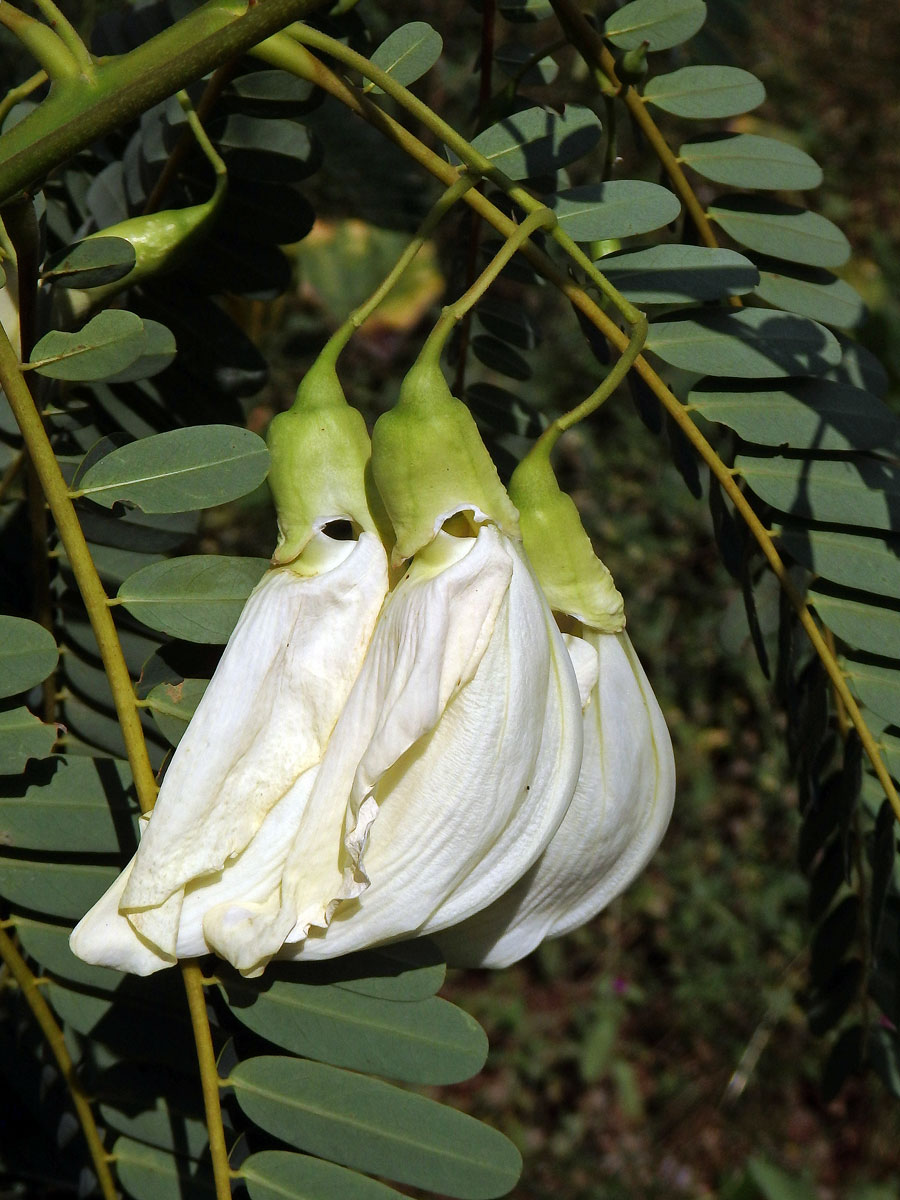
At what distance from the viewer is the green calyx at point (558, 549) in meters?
0.65

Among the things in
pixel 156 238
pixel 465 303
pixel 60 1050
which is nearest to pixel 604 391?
pixel 465 303

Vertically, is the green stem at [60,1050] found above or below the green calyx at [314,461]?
below

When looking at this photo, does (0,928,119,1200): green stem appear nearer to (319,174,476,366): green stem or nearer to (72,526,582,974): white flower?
(72,526,582,974): white flower

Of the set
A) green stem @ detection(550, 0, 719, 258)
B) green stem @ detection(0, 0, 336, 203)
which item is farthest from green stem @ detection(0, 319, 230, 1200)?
green stem @ detection(550, 0, 719, 258)

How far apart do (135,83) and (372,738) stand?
33cm

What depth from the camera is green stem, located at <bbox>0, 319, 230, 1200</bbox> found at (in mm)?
583

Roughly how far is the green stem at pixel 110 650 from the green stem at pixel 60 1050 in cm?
12

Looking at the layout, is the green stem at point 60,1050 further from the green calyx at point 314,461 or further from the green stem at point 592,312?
the green stem at point 592,312

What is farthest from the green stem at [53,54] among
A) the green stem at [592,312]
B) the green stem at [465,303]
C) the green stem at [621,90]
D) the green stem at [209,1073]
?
the green stem at [209,1073]

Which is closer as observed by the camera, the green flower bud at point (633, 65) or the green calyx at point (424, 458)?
the green calyx at point (424, 458)

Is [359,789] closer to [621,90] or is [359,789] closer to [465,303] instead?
[465,303]

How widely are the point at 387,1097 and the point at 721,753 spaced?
2073 millimetres

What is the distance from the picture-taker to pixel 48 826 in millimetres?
661

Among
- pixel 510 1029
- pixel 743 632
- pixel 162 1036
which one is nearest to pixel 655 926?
pixel 510 1029
